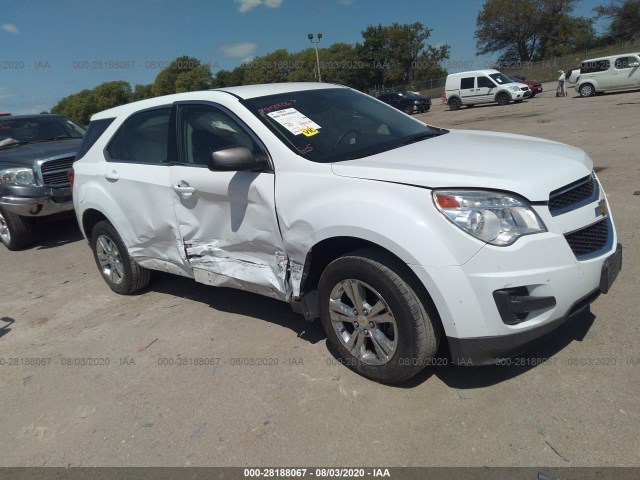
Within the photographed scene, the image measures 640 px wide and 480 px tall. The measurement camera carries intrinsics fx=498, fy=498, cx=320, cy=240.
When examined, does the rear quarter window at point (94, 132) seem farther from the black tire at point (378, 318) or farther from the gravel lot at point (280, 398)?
the black tire at point (378, 318)

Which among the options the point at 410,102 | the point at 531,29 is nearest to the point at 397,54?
the point at 531,29

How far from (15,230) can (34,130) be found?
2065mm

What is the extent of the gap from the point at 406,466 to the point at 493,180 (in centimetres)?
147

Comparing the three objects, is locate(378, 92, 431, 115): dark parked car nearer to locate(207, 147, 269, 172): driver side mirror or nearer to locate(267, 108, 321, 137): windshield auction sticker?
locate(267, 108, 321, 137): windshield auction sticker

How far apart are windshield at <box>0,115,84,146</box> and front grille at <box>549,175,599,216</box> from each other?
8.05 m

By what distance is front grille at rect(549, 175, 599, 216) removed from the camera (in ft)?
8.54

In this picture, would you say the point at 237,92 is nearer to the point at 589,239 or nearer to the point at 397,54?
the point at 589,239

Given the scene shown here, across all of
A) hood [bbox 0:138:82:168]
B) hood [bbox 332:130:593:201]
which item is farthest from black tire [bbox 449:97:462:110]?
hood [bbox 332:130:593:201]

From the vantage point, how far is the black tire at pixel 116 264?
4.69m

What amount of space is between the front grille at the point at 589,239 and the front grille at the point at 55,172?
6.62 meters

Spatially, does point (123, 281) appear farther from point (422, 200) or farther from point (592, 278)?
point (592, 278)

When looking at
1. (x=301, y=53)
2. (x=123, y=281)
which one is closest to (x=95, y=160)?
(x=123, y=281)

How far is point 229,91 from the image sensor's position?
379 centimetres

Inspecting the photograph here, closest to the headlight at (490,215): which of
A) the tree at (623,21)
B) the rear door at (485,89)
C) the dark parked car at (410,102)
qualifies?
the rear door at (485,89)
